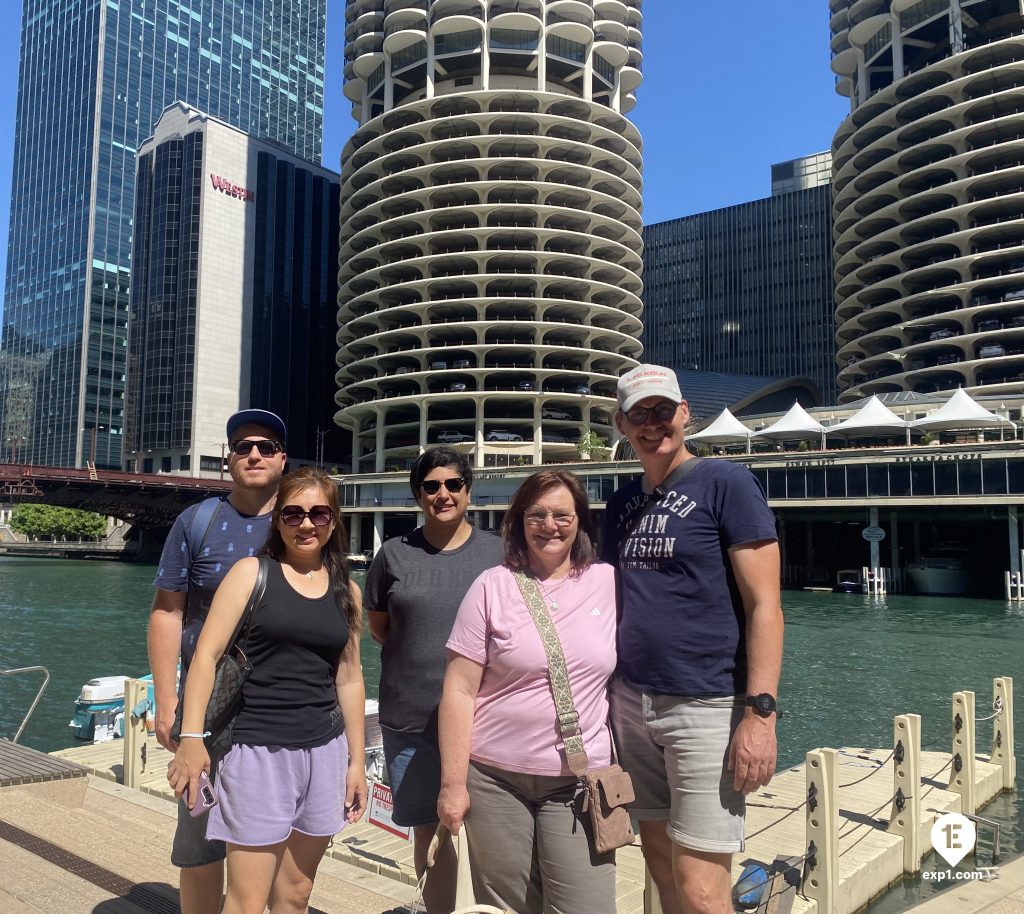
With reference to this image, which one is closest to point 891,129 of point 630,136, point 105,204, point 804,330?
point 630,136

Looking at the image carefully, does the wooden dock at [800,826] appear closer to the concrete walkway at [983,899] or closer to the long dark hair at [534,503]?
the concrete walkway at [983,899]

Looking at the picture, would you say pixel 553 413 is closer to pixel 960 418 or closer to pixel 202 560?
pixel 960 418

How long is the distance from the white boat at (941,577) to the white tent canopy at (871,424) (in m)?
8.02

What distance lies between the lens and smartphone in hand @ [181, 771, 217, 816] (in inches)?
144

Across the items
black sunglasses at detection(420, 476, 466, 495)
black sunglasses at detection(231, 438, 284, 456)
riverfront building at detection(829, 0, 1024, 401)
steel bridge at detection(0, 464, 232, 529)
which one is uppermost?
riverfront building at detection(829, 0, 1024, 401)

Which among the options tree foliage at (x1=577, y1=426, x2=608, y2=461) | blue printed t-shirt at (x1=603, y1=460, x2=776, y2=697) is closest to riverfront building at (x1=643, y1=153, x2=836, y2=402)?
tree foliage at (x1=577, y1=426, x2=608, y2=461)

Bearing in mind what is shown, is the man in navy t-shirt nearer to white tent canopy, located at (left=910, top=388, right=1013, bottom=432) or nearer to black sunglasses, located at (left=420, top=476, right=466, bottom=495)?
black sunglasses, located at (left=420, top=476, right=466, bottom=495)

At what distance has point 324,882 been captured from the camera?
5527mm

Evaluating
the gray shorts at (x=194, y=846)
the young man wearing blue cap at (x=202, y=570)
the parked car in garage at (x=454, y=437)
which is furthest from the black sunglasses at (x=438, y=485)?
the parked car in garage at (x=454, y=437)

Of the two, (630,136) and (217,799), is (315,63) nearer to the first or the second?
(630,136)

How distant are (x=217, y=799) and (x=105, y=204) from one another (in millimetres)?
153589

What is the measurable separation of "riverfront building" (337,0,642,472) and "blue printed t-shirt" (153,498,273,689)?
6865 centimetres

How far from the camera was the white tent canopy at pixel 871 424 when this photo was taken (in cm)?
5134

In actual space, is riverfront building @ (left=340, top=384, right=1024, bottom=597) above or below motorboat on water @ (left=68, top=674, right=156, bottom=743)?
above
